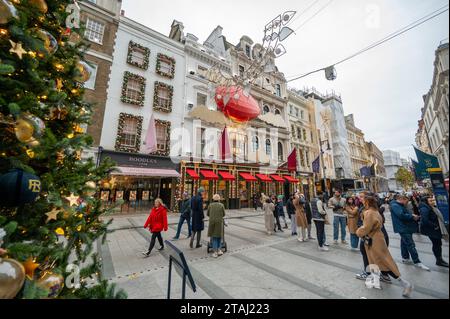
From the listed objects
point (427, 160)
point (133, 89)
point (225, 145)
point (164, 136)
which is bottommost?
point (427, 160)

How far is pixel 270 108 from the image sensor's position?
22641 mm

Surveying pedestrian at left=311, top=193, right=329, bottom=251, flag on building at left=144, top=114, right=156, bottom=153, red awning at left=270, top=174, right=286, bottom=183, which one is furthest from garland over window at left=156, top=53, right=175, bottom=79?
pedestrian at left=311, top=193, right=329, bottom=251

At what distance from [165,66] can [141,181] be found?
9.90 m

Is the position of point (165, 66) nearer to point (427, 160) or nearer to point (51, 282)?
point (51, 282)

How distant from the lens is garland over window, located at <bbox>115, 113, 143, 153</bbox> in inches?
510

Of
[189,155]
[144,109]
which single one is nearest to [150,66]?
[144,109]

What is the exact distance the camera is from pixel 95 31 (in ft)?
43.7

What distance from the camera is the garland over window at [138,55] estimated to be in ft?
46.6

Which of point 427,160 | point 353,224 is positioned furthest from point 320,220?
point 427,160

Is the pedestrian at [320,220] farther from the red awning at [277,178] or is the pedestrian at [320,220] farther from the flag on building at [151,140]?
the red awning at [277,178]

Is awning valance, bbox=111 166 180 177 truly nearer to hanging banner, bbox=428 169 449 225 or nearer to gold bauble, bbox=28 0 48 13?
gold bauble, bbox=28 0 48 13

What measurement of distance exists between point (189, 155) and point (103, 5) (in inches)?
506

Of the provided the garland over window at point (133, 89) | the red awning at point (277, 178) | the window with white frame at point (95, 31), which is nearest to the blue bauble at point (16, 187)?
the garland over window at point (133, 89)
